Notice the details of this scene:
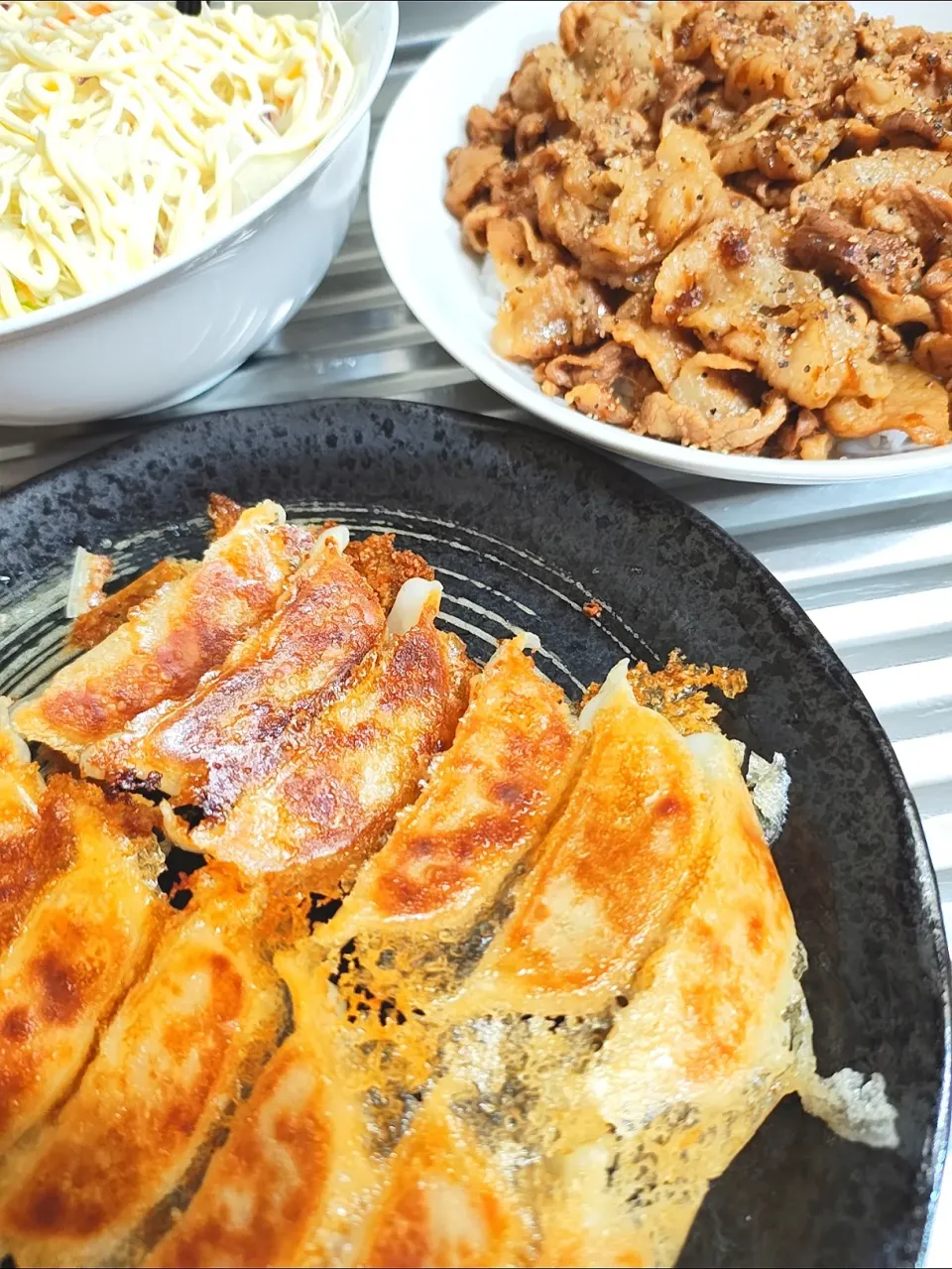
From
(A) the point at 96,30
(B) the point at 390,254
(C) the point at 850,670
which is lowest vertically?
(C) the point at 850,670

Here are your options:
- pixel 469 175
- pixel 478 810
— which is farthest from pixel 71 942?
pixel 469 175

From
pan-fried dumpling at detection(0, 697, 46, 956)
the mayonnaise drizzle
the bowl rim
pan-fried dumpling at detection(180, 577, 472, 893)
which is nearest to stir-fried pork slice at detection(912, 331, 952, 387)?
pan-fried dumpling at detection(180, 577, 472, 893)

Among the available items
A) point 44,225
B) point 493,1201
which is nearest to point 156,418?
point 44,225

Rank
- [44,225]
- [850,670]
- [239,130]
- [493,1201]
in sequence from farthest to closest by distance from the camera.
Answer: [239,130] < [44,225] < [850,670] < [493,1201]

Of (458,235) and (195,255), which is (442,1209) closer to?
(195,255)

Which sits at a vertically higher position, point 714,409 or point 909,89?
point 909,89

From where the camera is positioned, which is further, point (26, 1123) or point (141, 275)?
point (141, 275)

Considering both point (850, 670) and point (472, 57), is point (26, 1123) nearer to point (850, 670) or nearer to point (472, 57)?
point (850, 670)
